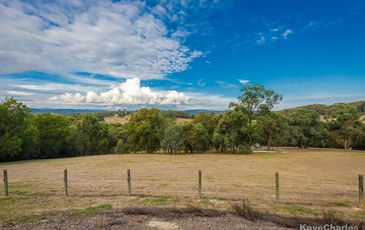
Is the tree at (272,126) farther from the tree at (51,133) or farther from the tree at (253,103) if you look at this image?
the tree at (51,133)

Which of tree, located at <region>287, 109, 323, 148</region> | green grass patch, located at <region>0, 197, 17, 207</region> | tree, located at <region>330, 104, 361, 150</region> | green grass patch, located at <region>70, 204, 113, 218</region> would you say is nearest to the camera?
green grass patch, located at <region>70, 204, 113, 218</region>

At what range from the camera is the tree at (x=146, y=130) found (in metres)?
41.7

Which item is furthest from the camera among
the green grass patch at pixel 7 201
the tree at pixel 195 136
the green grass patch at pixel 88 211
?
the tree at pixel 195 136

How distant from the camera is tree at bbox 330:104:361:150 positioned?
148 feet

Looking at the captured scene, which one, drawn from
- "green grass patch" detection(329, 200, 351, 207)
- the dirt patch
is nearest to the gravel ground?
the dirt patch

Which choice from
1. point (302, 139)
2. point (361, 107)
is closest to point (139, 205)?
point (302, 139)

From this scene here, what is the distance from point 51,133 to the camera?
39.4 meters

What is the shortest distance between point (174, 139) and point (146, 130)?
6.71m

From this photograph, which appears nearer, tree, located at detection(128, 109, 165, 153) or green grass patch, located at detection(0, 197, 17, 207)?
green grass patch, located at detection(0, 197, 17, 207)

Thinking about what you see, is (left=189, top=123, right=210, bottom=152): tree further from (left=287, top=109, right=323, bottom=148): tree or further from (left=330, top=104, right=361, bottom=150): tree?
(left=330, top=104, right=361, bottom=150): tree

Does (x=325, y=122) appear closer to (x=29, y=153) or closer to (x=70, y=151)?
(x=70, y=151)

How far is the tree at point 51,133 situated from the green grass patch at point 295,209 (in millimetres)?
43681

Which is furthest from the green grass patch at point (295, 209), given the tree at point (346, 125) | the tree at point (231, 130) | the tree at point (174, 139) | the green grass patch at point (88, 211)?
the tree at point (346, 125)

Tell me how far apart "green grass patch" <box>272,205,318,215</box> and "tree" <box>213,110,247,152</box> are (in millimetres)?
29958
